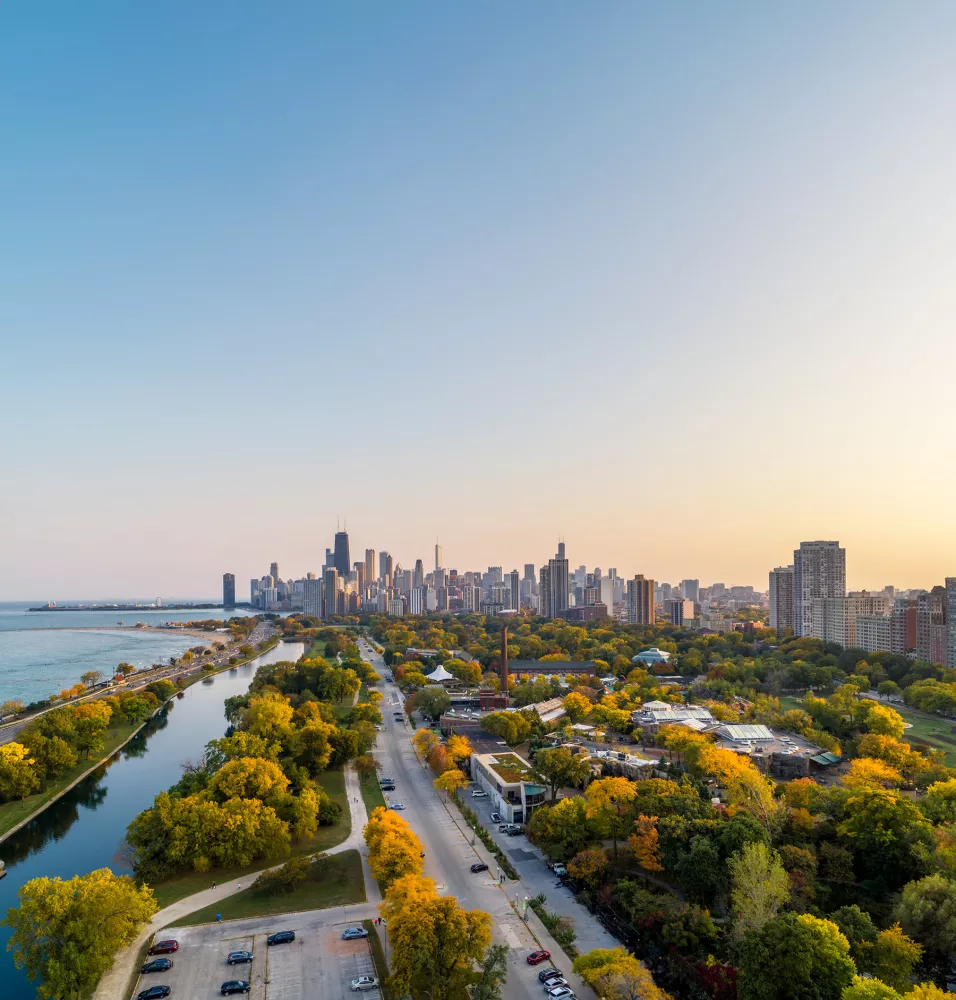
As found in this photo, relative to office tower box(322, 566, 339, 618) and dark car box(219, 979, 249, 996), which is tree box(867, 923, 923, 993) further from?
office tower box(322, 566, 339, 618)

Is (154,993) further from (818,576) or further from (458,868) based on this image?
(818,576)

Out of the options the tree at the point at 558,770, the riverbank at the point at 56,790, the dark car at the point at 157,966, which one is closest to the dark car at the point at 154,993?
the dark car at the point at 157,966

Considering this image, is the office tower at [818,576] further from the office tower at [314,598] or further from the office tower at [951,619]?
the office tower at [314,598]

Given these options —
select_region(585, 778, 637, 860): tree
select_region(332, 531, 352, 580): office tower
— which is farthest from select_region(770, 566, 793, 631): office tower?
select_region(332, 531, 352, 580): office tower

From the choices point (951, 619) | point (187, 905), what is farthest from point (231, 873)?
point (951, 619)

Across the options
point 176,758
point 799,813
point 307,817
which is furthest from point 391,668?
point 799,813
